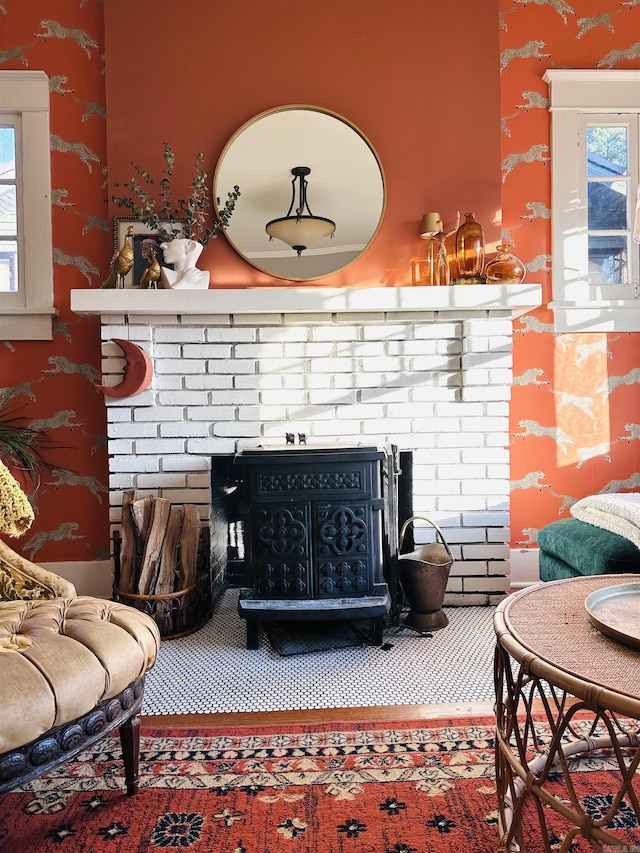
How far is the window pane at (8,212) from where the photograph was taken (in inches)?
123

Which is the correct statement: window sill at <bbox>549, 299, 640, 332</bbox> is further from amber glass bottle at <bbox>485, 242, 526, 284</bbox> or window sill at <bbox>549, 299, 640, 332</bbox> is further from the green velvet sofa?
the green velvet sofa

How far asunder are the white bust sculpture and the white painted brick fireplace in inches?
5.8

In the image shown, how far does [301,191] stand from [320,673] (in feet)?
7.05

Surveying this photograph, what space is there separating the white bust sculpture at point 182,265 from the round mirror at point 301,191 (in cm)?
25

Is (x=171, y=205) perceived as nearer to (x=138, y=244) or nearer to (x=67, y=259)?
(x=138, y=244)

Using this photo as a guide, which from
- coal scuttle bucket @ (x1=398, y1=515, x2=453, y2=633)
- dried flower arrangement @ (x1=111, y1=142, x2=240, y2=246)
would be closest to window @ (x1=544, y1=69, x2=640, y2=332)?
coal scuttle bucket @ (x1=398, y1=515, x2=453, y2=633)

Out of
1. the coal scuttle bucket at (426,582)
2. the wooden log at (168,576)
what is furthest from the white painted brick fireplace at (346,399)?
the coal scuttle bucket at (426,582)

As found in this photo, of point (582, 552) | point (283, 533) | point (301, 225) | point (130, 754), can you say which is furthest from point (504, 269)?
point (130, 754)

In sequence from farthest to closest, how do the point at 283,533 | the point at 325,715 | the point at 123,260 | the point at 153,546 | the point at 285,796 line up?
1. the point at 123,260
2. the point at 153,546
3. the point at 283,533
4. the point at 325,715
5. the point at 285,796

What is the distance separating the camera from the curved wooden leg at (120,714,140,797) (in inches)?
58.1

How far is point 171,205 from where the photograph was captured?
293 cm

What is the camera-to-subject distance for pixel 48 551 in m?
3.16

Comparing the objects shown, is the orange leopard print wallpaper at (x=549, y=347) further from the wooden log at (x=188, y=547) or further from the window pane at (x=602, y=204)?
the wooden log at (x=188, y=547)

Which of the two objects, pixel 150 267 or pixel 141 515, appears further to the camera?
pixel 150 267
